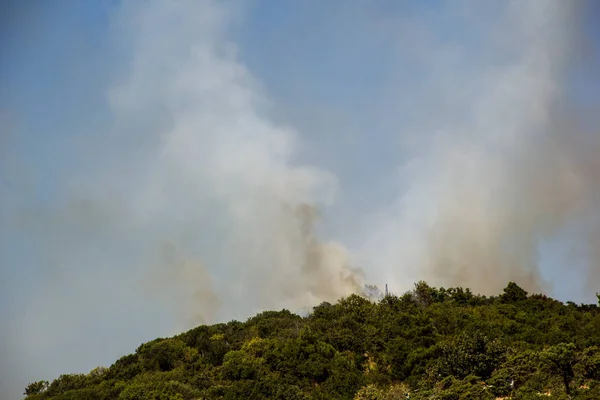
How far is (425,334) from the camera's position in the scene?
55344 millimetres

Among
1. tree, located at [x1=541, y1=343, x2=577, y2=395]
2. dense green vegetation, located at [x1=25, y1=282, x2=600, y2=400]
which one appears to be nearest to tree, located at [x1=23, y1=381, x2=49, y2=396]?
dense green vegetation, located at [x1=25, y1=282, x2=600, y2=400]

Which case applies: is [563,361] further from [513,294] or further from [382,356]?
[513,294]

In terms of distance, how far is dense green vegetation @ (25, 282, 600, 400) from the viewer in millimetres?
36000

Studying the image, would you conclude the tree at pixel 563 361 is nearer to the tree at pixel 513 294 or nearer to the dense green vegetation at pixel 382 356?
the dense green vegetation at pixel 382 356

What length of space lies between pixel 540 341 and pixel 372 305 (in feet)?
87.8

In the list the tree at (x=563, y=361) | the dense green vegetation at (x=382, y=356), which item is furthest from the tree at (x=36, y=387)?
the tree at (x=563, y=361)

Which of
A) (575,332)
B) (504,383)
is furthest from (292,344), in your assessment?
(575,332)

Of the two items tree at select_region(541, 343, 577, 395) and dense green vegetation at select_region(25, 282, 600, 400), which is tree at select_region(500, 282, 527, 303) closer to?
dense green vegetation at select_region(25, 282, 600, 400)

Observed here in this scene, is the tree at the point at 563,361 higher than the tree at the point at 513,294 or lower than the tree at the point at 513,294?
lower

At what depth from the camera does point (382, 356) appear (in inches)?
2052

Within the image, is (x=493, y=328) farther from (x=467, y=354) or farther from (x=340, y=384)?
(x=340, y=384)

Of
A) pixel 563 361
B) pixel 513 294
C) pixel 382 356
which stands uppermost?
pixel 513 294

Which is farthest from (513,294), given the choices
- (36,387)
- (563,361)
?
(36,387)

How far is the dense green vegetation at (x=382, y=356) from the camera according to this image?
36000 mm
